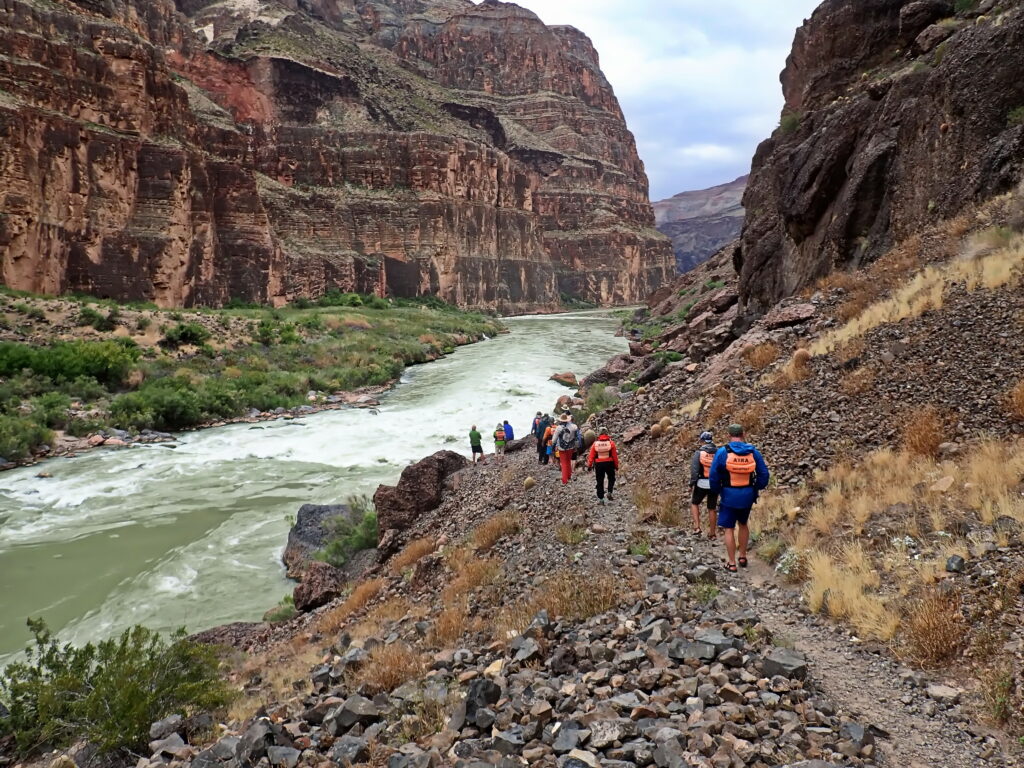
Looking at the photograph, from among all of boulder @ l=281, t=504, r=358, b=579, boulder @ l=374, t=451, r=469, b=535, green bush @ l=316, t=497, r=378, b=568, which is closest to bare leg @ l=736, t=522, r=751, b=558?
boulder @ l=374, t=451, r=469, b=535

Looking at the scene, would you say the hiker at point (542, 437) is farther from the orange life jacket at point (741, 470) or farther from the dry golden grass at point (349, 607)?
the orange life jacket at point (741, 470)

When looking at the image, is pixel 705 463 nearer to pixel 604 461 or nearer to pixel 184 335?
pixel 604 461

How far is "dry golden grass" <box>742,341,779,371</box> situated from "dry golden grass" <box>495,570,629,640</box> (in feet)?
25.9

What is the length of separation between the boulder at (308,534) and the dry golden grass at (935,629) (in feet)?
37.7

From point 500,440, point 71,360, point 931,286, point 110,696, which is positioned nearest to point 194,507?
point 500,440

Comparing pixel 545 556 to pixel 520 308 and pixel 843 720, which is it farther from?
pixel 520 308

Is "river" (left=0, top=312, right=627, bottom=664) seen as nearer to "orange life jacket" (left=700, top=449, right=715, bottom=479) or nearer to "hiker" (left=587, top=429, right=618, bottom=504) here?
"hiker" (left=587, top=429, right=618, bottom=504)

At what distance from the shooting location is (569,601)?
620 cm

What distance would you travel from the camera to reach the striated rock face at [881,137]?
1302 cm

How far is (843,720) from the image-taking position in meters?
3.68

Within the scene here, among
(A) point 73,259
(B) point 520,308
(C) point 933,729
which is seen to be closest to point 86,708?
(C) point 933,729

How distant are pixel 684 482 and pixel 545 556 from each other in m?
3.07

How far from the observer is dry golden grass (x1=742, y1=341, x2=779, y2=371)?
13031 millimetres

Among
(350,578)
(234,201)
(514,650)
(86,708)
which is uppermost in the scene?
(234,201)
